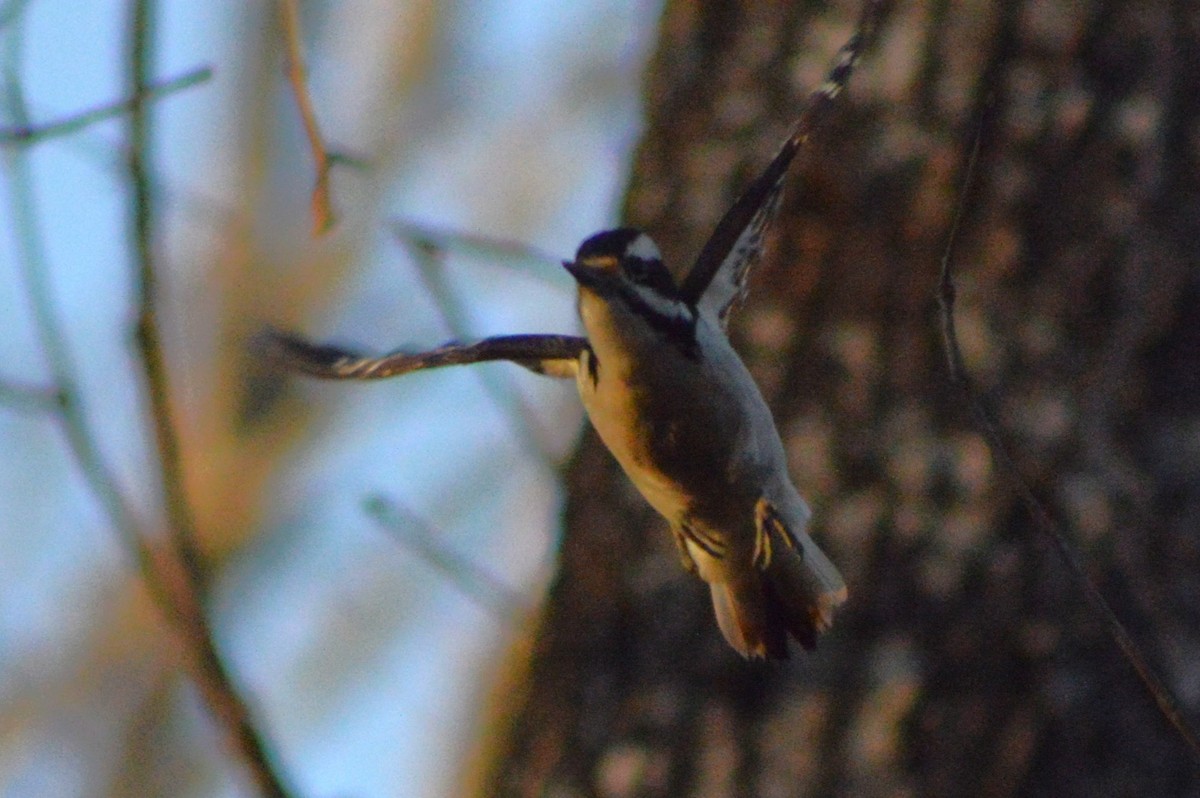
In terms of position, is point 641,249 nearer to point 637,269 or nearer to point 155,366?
point 637,269

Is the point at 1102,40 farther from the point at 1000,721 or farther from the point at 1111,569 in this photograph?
the point at 1000,721

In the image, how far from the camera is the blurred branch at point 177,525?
1029 millimetres

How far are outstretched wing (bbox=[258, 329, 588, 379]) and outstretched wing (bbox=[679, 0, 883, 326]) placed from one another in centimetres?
13

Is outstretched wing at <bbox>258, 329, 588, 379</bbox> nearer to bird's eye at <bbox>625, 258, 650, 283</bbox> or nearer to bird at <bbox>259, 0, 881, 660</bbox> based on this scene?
bird at <bbox>259, 0, 881, 660</bbox>

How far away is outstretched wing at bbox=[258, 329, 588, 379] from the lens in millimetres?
1221

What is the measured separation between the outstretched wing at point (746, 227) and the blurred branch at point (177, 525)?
1.55 feet

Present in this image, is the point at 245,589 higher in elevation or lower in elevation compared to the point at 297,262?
lower

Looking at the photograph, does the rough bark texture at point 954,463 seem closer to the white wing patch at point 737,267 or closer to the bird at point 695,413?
the white wing patch at point 737,267

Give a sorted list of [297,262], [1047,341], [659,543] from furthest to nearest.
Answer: [297,262], [659,543], [1047,341]

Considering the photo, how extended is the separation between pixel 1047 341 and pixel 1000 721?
0.49 m

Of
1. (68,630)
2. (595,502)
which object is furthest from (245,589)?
(595,502)

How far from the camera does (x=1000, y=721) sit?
1.73 m

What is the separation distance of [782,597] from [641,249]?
36cm

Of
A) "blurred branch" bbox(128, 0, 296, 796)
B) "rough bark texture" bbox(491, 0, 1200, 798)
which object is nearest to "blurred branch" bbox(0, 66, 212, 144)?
"blurred branch" bbox(128, 0, 296, 796)
